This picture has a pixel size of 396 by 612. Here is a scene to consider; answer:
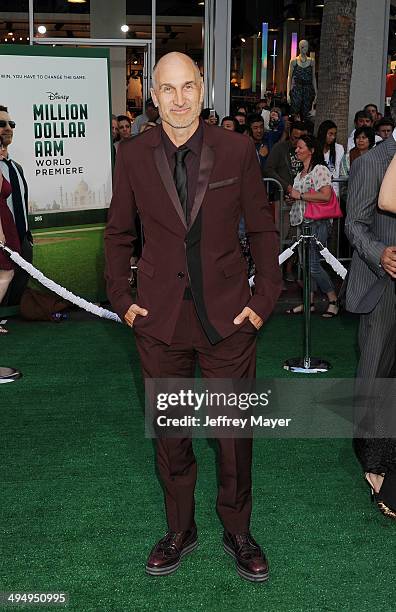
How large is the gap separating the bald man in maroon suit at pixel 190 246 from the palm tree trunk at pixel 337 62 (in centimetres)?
886

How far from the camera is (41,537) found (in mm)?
4438

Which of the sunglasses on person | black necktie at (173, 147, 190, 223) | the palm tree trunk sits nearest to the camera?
black necktie at (173, 147, 190, 223)

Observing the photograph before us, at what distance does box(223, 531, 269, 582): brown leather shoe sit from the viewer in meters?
3.98

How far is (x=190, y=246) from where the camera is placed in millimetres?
3617

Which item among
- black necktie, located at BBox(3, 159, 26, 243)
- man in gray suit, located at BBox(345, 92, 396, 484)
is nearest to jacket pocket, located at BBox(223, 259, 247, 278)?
man in gray suit, located at BBox(345, 92, 396, 484)

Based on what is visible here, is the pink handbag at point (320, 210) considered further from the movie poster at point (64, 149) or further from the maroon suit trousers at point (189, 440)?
the maroon suit trousers at point (189, 440)

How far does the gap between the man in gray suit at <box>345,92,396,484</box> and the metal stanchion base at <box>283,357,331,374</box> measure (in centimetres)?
244

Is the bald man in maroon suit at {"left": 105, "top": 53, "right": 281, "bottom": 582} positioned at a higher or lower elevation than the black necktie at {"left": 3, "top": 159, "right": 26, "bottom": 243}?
higher

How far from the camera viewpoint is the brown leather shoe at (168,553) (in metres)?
4.04

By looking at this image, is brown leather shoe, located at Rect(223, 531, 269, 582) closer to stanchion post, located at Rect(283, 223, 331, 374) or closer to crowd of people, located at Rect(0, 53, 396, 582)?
crowd of people, located at Rect(0, 53, 396, 582)

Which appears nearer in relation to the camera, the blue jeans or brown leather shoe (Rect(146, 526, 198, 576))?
brown leather shoe (Rect(146, 526, 198, 576))

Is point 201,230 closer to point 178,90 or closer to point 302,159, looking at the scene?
point 178,90

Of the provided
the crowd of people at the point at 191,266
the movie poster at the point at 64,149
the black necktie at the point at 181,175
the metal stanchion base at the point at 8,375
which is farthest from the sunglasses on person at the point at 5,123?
the black necktie at the point at 181,175

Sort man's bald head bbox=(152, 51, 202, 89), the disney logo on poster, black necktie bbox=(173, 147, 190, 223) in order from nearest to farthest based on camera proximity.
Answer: man's bald head bbox=(152, 51, 202, 89)
black necktie bbox=(173, 147, 190, 223)
the disney logo on poster
